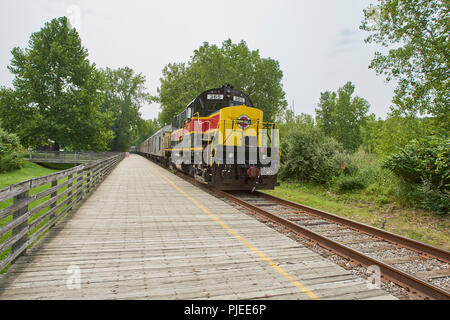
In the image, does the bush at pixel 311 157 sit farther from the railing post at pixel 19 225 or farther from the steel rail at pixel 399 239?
the railing post at pixel 19 225

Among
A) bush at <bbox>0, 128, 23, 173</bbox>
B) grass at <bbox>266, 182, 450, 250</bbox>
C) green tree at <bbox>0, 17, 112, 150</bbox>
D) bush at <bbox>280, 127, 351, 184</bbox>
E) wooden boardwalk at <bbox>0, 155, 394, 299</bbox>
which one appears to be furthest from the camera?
green tree at <bbox>0, 17, 112, 150</bbox>

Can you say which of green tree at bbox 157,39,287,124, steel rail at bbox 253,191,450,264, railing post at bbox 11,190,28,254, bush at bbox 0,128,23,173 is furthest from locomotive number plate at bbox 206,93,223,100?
green tree at bbox 157,39,287,124

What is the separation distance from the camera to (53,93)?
88.4ft

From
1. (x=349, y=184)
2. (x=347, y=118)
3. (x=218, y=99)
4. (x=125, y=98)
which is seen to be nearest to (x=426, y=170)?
(x=349, y=184)

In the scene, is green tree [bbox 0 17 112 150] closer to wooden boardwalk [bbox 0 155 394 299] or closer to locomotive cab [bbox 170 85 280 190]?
locomotive cab [bbox 170 85 280 190]

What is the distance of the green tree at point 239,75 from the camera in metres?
34.9

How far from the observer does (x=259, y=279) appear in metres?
3.32

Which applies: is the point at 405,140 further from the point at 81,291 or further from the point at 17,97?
the point at 17,97

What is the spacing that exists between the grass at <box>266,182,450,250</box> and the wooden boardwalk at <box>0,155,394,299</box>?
3.38m

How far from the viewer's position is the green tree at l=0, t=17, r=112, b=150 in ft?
84.2

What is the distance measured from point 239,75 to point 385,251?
3257 cm

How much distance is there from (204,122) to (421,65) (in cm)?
1400

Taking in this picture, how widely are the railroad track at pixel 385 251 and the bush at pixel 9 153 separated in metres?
20.5
